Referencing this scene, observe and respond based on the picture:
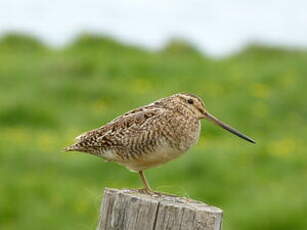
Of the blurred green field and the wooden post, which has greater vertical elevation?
the blurred green field

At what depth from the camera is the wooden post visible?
16.6ft

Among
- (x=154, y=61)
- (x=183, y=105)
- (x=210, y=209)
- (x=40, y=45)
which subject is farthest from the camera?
(x=40, y=45)

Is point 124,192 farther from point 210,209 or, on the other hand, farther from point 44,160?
point 44,160

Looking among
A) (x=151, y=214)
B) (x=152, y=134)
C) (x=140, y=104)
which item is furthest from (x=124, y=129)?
(x=140, y=104)

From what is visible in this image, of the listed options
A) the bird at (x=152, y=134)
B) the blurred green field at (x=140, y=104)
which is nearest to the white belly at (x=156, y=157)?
the bird at (x=152, y=134)

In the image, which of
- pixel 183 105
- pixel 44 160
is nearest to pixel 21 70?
pixel 44 160

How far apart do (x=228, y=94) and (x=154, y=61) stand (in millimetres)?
2525

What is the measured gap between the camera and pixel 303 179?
12898 mm

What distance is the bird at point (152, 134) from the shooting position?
622 cm

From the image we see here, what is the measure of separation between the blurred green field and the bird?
974 mm

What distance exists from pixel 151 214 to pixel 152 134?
1.20 meters

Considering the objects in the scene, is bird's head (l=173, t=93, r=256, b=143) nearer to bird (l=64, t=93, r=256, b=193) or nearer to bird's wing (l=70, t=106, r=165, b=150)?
bird (l=64, t=93, r=256, b=193)

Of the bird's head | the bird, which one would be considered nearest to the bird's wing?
the bird

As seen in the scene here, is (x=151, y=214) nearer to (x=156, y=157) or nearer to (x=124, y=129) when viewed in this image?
(x=156, y=157)
